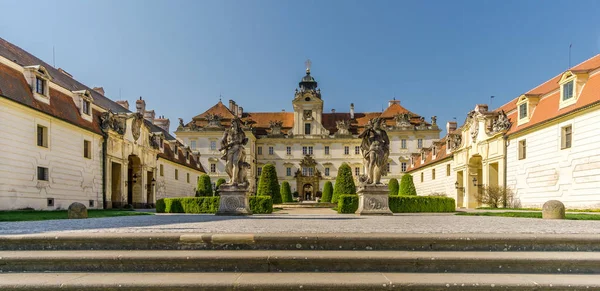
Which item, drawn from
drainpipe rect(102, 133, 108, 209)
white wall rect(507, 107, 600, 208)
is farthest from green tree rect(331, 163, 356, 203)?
drainpipe rect(102, 133, 108, 209)

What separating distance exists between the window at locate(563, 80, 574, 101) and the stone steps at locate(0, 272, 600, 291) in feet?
62.6

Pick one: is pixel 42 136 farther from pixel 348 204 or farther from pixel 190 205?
pixel 348 204

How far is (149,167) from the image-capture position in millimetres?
32875

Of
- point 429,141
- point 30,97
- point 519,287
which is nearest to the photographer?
point 519,287

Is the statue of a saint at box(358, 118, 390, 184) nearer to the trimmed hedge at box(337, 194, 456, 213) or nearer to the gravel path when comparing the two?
the trimmed hedge at box(337, 194, 456, 213)

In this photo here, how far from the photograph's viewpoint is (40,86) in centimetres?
1980

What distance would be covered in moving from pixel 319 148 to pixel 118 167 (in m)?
37.0

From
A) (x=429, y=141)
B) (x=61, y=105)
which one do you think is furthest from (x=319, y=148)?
(x=61, y=105)

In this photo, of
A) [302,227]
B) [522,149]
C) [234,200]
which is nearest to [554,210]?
[302,227]

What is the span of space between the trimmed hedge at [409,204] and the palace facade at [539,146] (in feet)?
18.5

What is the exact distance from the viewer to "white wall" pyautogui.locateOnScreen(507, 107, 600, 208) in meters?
17.5

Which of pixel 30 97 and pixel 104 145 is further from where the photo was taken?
pixel 104 145

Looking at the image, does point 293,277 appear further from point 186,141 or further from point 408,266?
point 186,141

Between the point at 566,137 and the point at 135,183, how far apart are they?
1254 inches
